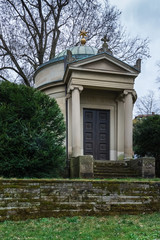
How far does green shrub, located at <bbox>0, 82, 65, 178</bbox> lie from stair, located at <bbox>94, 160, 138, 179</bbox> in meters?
2.20

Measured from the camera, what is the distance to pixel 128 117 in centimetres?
1260

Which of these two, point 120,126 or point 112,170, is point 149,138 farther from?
point 112,170

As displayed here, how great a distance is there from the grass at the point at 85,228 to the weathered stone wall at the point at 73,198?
266 millimetres

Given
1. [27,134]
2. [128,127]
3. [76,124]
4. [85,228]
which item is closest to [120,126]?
[128,127]

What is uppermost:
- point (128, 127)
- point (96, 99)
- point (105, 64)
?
point (105, 64)

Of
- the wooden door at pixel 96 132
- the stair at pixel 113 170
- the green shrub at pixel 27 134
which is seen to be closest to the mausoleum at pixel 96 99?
the wooden door at pixel 96 132

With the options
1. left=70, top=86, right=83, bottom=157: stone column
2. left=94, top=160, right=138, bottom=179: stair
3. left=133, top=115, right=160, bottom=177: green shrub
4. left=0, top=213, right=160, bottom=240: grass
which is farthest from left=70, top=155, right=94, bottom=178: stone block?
left=133, top=115, right=160, bottom=177: green shrub

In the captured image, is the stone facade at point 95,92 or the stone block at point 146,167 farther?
the stone facade at point 95,92

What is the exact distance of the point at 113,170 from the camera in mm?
10789

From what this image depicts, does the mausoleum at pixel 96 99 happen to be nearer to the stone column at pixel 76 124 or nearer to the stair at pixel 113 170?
the stone column at pixel 76 124

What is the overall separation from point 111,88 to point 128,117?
1576 millimetres

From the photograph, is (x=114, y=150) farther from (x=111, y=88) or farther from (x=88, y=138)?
(x=111, y=88)

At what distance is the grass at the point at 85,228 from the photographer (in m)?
4.50

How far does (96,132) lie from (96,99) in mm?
1664
